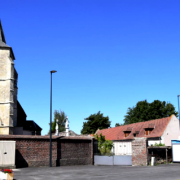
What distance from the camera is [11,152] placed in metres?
24.1

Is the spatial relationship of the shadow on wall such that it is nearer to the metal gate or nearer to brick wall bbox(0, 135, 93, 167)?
brick wall bbox(0, 135, 93, 167)

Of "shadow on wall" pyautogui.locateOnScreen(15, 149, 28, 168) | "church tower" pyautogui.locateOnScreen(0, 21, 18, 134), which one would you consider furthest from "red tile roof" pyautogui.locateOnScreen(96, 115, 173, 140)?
"shadow on wall" pyautogui.locateOnScreen(15, 149, 28, 168)

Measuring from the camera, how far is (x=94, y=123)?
3071 inches

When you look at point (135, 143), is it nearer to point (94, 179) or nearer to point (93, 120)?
point (94, 179)

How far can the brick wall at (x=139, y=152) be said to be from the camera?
2655 cm

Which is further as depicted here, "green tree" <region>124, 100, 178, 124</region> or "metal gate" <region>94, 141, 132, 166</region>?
"green tree" <region>124, 100, 178, 124</region>

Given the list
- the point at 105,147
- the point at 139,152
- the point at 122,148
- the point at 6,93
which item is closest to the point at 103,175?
the point at 139,152

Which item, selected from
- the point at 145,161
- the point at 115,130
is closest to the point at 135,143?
the point at 145,161

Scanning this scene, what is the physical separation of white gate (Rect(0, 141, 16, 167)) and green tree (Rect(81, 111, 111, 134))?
5367 centimetres

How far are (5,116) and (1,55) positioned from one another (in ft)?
25.8

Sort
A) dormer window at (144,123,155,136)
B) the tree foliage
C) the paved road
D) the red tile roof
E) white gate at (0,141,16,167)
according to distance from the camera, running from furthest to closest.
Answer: dormer window at (144,123,155,136), the red tile roof, the tree foliage, white gate at (0,141,16,167), the paved road

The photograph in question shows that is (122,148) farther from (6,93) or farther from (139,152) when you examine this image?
(6,93)

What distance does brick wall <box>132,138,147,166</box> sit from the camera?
87.1ft

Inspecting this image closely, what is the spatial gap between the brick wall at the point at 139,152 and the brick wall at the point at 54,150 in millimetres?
4677
